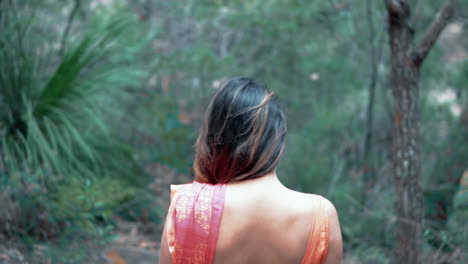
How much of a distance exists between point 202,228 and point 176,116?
5.17 meters

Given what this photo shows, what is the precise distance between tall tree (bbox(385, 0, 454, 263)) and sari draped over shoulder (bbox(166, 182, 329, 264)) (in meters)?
2.19

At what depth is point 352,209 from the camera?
6.65 metres

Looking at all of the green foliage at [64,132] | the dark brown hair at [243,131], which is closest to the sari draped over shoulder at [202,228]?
the dark brown hair at [243,131]

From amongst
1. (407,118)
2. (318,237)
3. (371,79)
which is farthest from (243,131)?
(371,79)

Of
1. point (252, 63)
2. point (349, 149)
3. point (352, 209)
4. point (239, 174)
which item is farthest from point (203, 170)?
point (252, 63)

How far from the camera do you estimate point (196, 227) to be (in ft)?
5.58

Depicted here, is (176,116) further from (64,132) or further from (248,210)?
(248,210)

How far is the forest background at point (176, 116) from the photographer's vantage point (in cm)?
Result: 418

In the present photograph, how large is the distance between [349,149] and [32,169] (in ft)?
17.7

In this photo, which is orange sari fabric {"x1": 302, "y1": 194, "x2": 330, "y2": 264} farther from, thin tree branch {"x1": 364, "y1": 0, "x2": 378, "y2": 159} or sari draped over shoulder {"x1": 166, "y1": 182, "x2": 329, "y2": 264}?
thin tree branch {"x1": 364, "y1": 0, "x2": 378, "y2": 159}

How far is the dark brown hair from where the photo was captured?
1.75 metres

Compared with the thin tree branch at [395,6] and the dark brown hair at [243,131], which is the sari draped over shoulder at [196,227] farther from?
the thin tree branch at [395,6]

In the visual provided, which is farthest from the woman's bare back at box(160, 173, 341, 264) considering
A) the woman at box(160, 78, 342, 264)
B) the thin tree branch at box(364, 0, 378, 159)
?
the thin tree branch at box(364, 0, 378, 159)

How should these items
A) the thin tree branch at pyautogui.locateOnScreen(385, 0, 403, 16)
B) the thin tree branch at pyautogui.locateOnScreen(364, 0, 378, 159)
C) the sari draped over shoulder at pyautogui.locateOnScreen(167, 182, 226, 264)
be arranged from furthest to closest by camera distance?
the thin tree branch at pyautogui.locateOnScreen(364, 0, 378, 159) < the thin tree branch at pyautogui.locateOnScreen(385, 0, 403, 16) < the sari draped over shoulder at pyautogui.locateOnScreen(167, 182, 226, 264)
